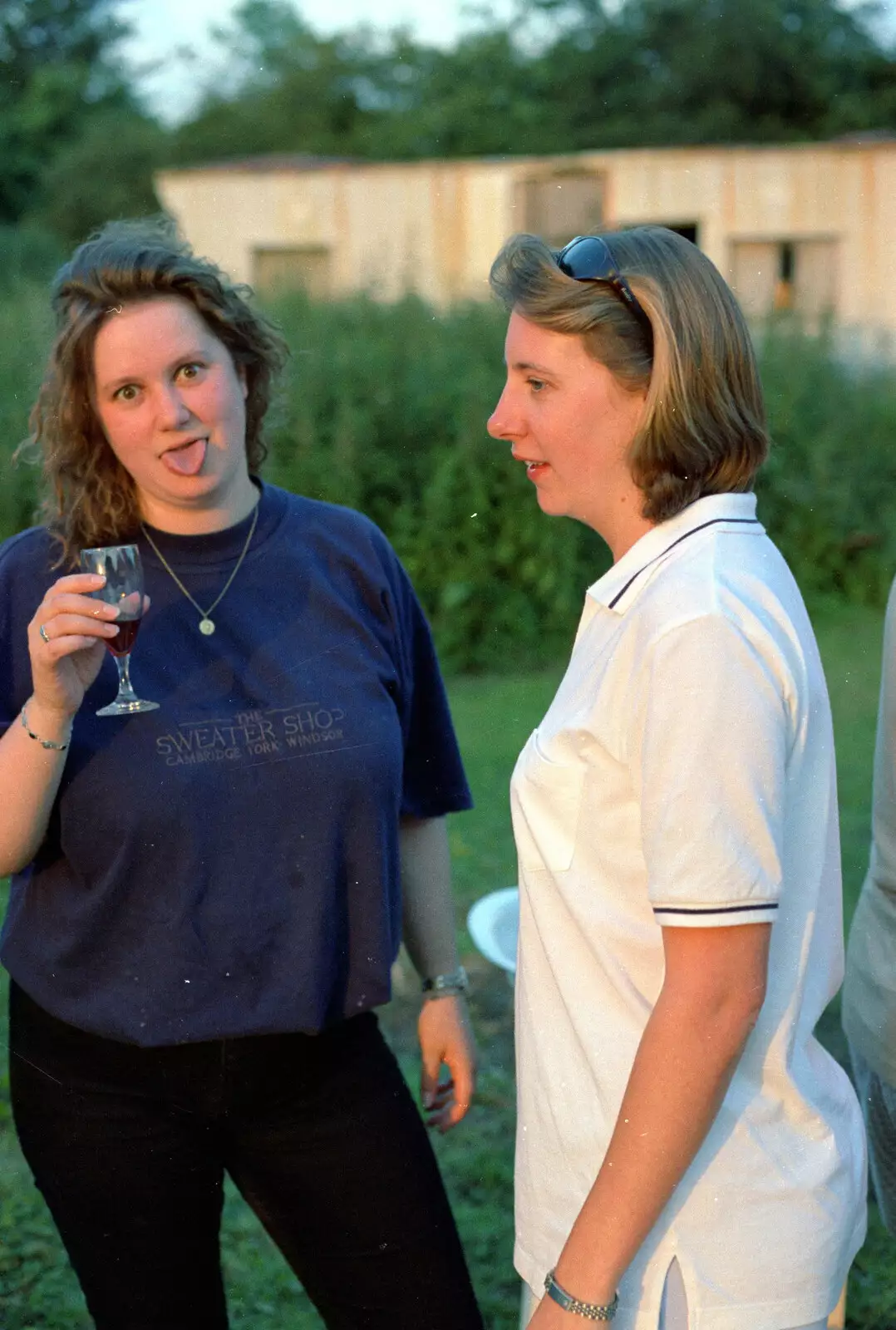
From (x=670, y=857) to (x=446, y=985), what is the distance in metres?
1.15

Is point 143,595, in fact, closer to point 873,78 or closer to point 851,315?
point 851,315

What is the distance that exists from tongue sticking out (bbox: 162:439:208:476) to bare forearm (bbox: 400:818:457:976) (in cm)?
A: 73

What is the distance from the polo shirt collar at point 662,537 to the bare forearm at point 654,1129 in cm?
46

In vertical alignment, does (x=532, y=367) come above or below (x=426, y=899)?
above

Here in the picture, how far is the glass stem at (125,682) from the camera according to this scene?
7.12 ft

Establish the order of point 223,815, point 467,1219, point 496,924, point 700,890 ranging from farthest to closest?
point 496,924, point 467,1219, point 223,815, point 700,890

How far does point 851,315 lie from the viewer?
2120 centimetres

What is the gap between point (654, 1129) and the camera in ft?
5.02

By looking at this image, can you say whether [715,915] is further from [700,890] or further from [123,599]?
[123,599]

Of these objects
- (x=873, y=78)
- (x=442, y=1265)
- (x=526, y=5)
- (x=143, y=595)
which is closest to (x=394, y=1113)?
(x=442, y=1265)

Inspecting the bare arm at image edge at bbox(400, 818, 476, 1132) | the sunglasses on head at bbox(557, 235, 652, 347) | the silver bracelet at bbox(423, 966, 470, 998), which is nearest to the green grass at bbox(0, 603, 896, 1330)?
the bare arm at image edge at bbox(400, 818, 476, 1132)

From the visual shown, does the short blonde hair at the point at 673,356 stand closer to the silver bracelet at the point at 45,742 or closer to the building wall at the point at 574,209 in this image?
the silver bracelet at the point at 45,742

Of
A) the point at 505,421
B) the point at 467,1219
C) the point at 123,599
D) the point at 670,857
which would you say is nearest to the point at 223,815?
the point at 123,599

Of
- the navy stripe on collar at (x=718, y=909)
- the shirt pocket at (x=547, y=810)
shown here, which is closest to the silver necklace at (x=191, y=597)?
the shirt pocket at (x=547, y=810)
